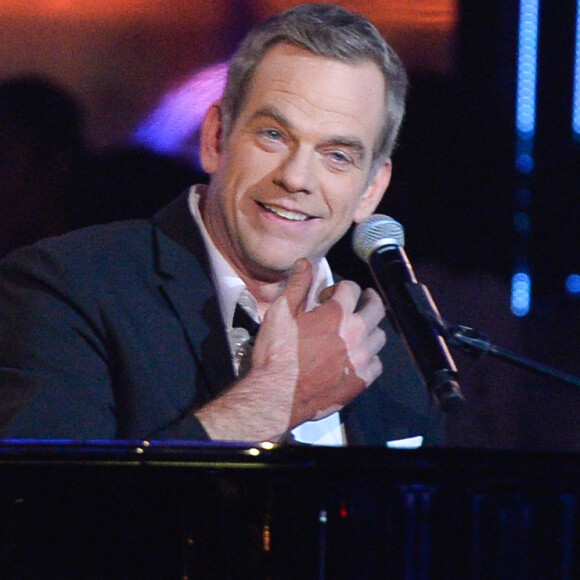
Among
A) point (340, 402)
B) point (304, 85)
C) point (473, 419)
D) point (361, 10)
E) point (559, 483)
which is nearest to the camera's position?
point (559, 483)

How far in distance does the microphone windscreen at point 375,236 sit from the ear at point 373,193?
48 centimetres

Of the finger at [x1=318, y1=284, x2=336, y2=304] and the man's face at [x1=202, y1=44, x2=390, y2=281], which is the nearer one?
the finger at [x1=318, y1=284, x2=336, y2=304]

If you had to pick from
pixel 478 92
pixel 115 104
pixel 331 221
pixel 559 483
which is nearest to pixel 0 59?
pixel 115 104

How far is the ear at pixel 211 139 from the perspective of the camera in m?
2.01

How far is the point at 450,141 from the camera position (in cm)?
244

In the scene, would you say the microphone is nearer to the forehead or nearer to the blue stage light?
the forehead

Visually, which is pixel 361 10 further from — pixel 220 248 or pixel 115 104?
pixel 220 248

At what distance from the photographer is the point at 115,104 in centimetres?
229

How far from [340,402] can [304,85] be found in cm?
62

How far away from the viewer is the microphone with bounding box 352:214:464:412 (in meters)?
1.21

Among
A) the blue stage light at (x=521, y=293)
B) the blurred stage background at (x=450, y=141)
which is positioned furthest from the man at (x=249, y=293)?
the blue stage light at (x=521, y=293)

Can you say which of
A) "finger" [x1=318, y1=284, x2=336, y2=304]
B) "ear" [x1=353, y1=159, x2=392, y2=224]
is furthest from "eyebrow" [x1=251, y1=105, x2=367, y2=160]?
"finger" [x1=318, y1=284, x2=336, y2=304]

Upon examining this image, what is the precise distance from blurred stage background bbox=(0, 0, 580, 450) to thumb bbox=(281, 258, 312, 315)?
2.58 ft

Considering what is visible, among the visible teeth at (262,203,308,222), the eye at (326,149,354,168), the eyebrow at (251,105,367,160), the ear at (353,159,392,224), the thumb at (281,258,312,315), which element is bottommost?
the thumb at (281,258,312,315)
